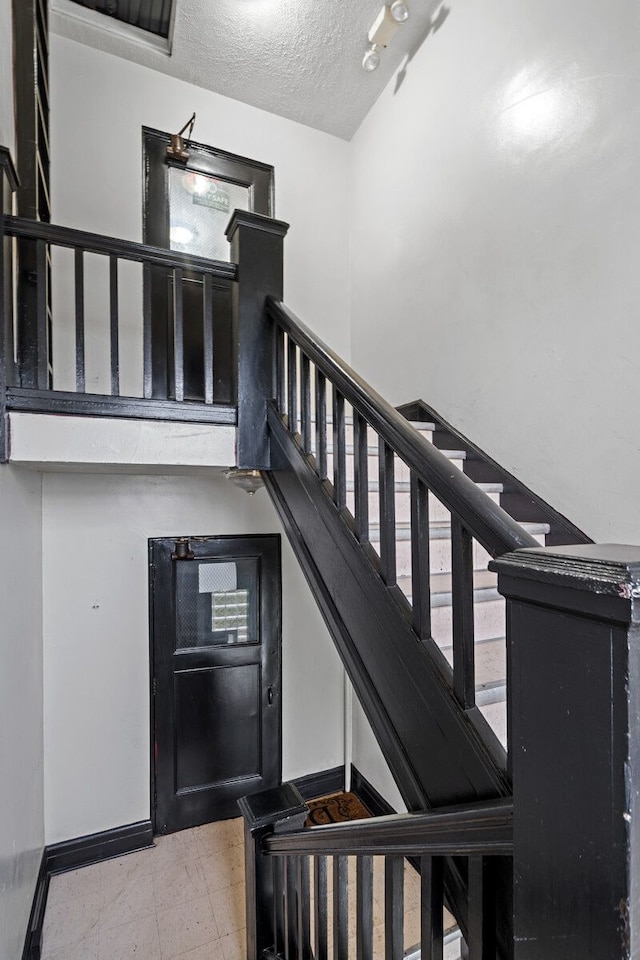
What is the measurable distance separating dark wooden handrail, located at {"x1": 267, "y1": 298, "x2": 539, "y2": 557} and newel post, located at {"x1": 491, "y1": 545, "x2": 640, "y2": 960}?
0.21m

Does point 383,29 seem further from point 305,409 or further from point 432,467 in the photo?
point 432,467

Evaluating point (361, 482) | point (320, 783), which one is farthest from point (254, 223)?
point (320, 783)

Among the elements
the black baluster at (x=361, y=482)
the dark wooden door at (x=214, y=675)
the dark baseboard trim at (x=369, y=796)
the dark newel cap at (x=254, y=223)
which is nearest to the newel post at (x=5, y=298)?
the dark newel cap at (x=254, y=223)

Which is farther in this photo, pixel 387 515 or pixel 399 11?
pixel 399 11

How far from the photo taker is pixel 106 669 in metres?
2.80

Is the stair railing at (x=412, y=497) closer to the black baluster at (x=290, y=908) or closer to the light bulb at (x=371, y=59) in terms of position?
the black baluster at (x=290, y=908)

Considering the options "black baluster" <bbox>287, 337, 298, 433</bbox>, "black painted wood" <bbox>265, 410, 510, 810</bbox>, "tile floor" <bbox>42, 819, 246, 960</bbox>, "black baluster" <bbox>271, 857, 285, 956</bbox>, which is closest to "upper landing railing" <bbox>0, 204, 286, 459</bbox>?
"black baluster" <bbox>287, 337, 298, 433</bbox>

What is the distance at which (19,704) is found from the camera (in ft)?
6.42

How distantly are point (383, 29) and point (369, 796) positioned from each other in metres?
4.64

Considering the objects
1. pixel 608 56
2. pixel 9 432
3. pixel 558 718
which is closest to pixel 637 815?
pixel 558 718

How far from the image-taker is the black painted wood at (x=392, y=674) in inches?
40.8

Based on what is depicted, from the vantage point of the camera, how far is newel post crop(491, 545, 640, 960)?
1.66ft

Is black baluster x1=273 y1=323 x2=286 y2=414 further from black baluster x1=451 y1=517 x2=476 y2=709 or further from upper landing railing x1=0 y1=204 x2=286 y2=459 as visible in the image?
black baluster x1=451 y1=517 x2=476 y2=709

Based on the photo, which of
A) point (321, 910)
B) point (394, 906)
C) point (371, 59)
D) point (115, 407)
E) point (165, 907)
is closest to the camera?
point (394, 906)
